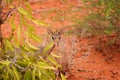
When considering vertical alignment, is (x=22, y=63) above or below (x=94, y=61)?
above

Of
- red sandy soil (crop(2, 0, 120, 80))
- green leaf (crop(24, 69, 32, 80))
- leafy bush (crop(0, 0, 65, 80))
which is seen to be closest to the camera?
leafy bush (crop(0, 0, 65, 80))

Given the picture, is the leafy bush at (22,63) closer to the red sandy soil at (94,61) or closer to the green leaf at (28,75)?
the green leaf at (28,75)

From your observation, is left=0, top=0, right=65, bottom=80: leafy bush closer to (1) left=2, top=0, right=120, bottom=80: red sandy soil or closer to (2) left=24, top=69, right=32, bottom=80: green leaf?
(2) left=24, top=69, right=32, bottom=80: green leaf

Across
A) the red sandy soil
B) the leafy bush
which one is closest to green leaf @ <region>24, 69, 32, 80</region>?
the leafy bush

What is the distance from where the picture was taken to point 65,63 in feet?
12.7

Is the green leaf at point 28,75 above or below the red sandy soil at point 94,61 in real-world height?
above

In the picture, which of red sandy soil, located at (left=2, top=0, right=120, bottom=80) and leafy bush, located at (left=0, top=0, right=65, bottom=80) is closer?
leafy bush, located at (left=0, top=0, right=65, bottom=80)

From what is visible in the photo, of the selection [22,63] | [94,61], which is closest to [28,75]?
[22,63]

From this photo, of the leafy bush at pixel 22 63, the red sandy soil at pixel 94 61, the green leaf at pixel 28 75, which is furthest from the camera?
the red sandy soil at pixel 94 61

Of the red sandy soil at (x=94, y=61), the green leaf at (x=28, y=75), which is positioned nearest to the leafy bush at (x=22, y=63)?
the green leaf at (x=28, y=75)

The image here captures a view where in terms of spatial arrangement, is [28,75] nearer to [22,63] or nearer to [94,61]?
[22,63]

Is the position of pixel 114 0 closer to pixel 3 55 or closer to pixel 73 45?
pixel 73 45

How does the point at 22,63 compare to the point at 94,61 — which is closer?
the point at 22,63

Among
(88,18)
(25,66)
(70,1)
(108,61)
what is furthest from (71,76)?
(70,1)
